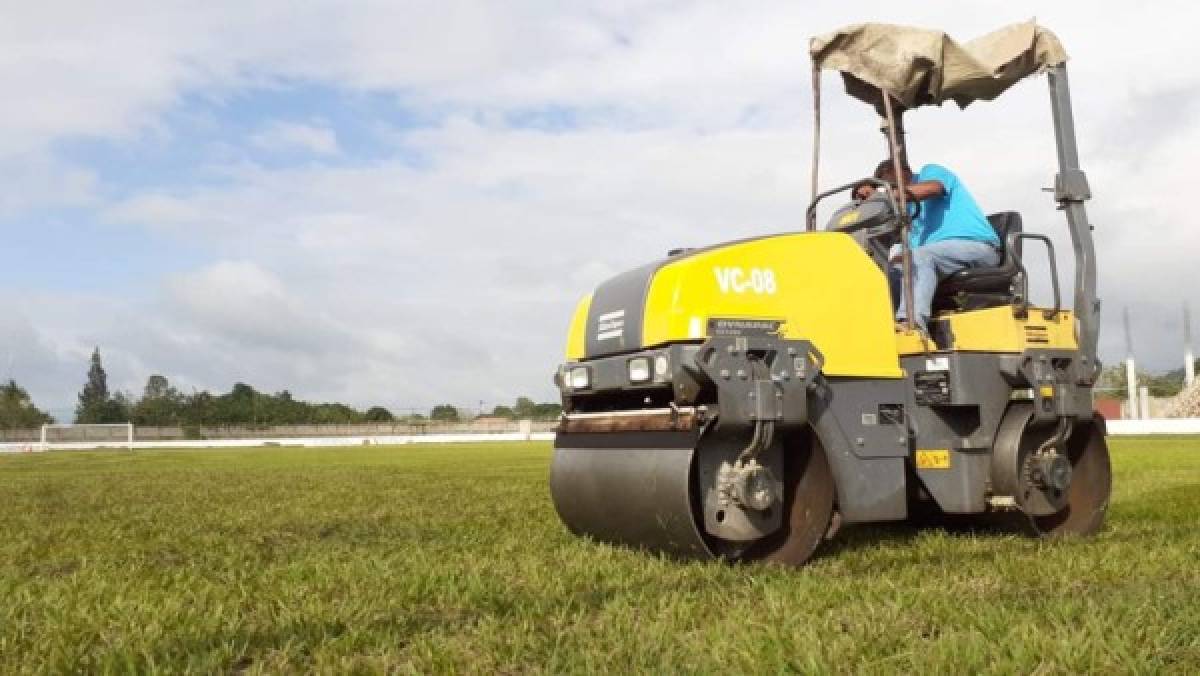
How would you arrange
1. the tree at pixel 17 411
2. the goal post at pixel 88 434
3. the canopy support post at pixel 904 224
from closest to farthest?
the canopy support post at pixel 904 224, the goal post at pixel 88 434, the tree at pixel 17 411

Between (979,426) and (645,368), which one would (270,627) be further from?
(979,426)

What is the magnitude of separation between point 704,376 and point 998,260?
2.55 m

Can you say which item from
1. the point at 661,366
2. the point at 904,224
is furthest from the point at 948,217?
the point at 661,366

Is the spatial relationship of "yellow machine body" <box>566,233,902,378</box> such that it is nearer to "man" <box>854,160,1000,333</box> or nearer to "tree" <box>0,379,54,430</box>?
"man" <box>854,160,1000,333</box>

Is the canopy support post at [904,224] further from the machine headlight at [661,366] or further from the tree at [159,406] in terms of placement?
the tree at [159,406]

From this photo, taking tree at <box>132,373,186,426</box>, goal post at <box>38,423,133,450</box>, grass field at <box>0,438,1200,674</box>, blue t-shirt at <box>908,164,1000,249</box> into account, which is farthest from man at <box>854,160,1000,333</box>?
tree at <box>132,373,186,426</box>

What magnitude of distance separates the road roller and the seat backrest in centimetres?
1

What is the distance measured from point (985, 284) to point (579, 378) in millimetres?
2614

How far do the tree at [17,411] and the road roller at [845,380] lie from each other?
104 m

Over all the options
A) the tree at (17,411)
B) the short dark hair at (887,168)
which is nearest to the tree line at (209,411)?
the tree at (17,411)

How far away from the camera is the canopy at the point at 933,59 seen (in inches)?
262

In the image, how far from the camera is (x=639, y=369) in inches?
220

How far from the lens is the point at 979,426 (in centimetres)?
624

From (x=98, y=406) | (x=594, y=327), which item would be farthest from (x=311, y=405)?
(x=594, y=327)
